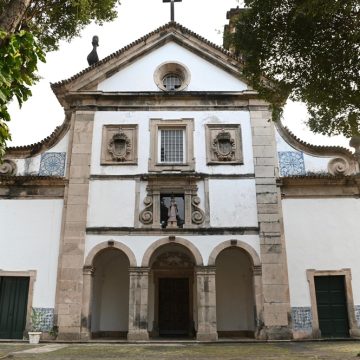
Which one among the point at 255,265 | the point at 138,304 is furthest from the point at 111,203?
the point at 255,265

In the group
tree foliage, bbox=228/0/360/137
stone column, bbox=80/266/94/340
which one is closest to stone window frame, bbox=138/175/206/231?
stone column, bbox=80/266/94/340

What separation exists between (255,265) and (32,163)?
29.2 feet

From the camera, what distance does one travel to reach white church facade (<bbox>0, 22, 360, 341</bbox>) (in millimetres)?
14953

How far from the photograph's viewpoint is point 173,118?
17.0 m

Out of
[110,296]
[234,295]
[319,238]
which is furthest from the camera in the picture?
[234,295]

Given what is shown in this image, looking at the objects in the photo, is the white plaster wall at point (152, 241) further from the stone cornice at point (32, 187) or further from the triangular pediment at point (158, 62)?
the triangular pediment at point (158, 62)

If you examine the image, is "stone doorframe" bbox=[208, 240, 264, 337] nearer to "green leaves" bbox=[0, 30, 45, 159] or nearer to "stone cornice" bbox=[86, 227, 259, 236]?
"stone cornice" bbox=[86, 227, 259, 236]

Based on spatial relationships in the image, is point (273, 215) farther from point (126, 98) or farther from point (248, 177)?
point (126, 98)

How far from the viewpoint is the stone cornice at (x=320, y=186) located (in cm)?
1599

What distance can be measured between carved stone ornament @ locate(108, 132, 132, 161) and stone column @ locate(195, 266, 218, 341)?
16.1 ft

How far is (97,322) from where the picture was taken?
644 inches

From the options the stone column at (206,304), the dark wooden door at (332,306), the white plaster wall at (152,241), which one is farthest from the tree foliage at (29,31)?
the dark wooden door at (332,306)

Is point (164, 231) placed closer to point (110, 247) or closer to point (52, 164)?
point (110, 247)

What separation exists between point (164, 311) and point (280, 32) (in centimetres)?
1123
